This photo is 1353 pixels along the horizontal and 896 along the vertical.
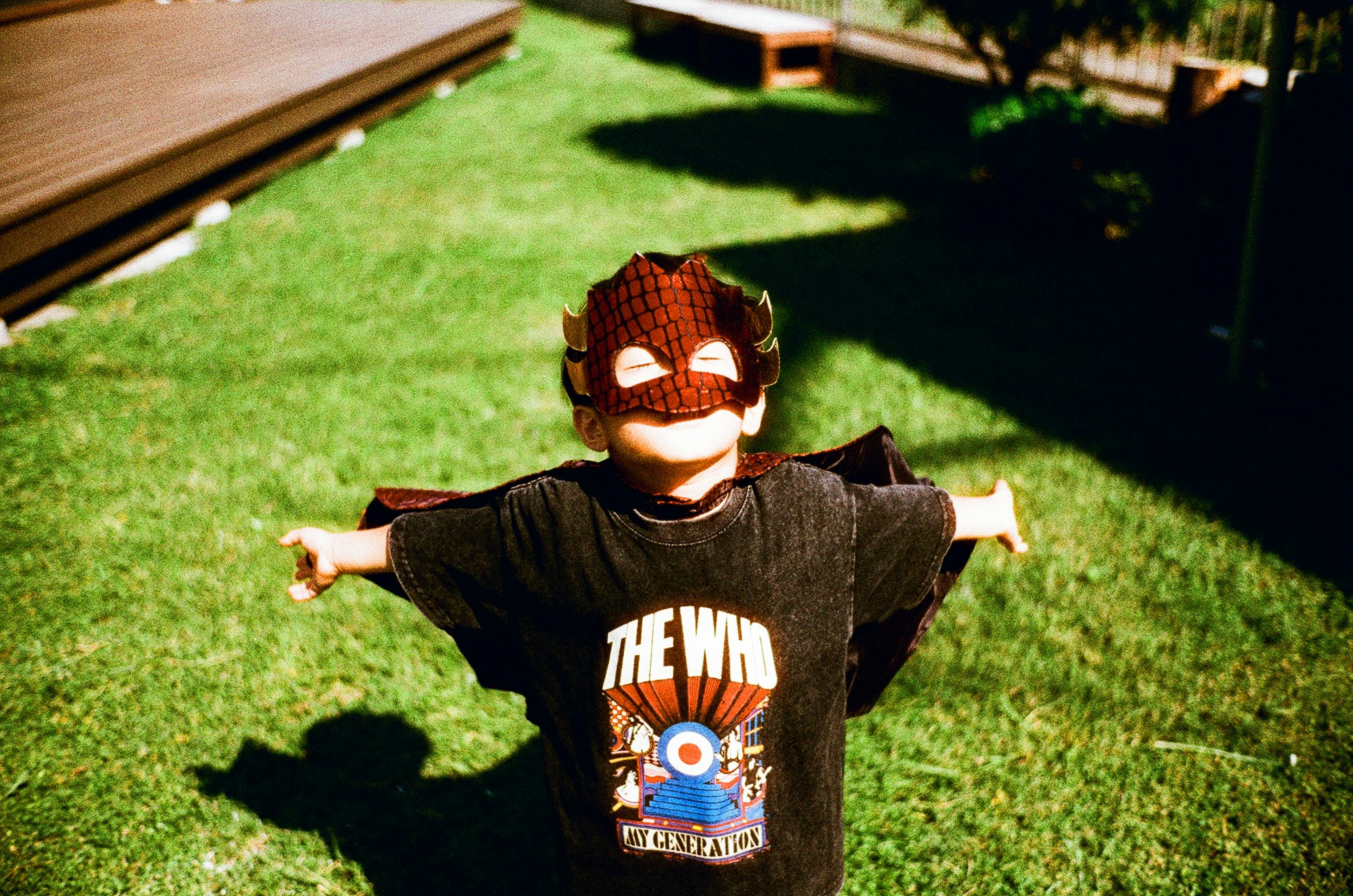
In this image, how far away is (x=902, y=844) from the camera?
2.59 metres

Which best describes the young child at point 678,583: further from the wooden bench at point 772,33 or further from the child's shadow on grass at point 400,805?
the wooden bench at point 772,33

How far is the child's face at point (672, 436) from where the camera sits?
4.56ft

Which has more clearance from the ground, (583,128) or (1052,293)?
(583,128)

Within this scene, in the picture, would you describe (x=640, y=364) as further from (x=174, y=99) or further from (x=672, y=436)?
(x=174, y=99)

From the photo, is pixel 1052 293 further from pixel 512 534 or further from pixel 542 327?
pixel 512 534

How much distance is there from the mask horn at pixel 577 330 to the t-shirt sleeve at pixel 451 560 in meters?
0.29

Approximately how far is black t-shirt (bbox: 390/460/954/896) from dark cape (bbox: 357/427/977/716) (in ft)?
0.09

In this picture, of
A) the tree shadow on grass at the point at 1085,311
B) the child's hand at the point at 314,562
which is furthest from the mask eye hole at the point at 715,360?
the tree shadow on grass at the point at 1085,311

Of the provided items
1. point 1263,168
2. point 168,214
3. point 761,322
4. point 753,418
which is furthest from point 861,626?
point 168,214

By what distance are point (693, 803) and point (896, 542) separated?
501 mm

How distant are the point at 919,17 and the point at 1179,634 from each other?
5.61 m

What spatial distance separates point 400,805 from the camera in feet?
8.98

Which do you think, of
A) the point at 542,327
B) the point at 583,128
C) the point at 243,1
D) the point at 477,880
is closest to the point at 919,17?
the point at 583,128

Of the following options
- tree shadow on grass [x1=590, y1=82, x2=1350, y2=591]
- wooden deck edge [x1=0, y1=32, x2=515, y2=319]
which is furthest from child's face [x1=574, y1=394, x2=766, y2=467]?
wooden deck edge [x1=0, y1=32, x2=515, y2=319]
